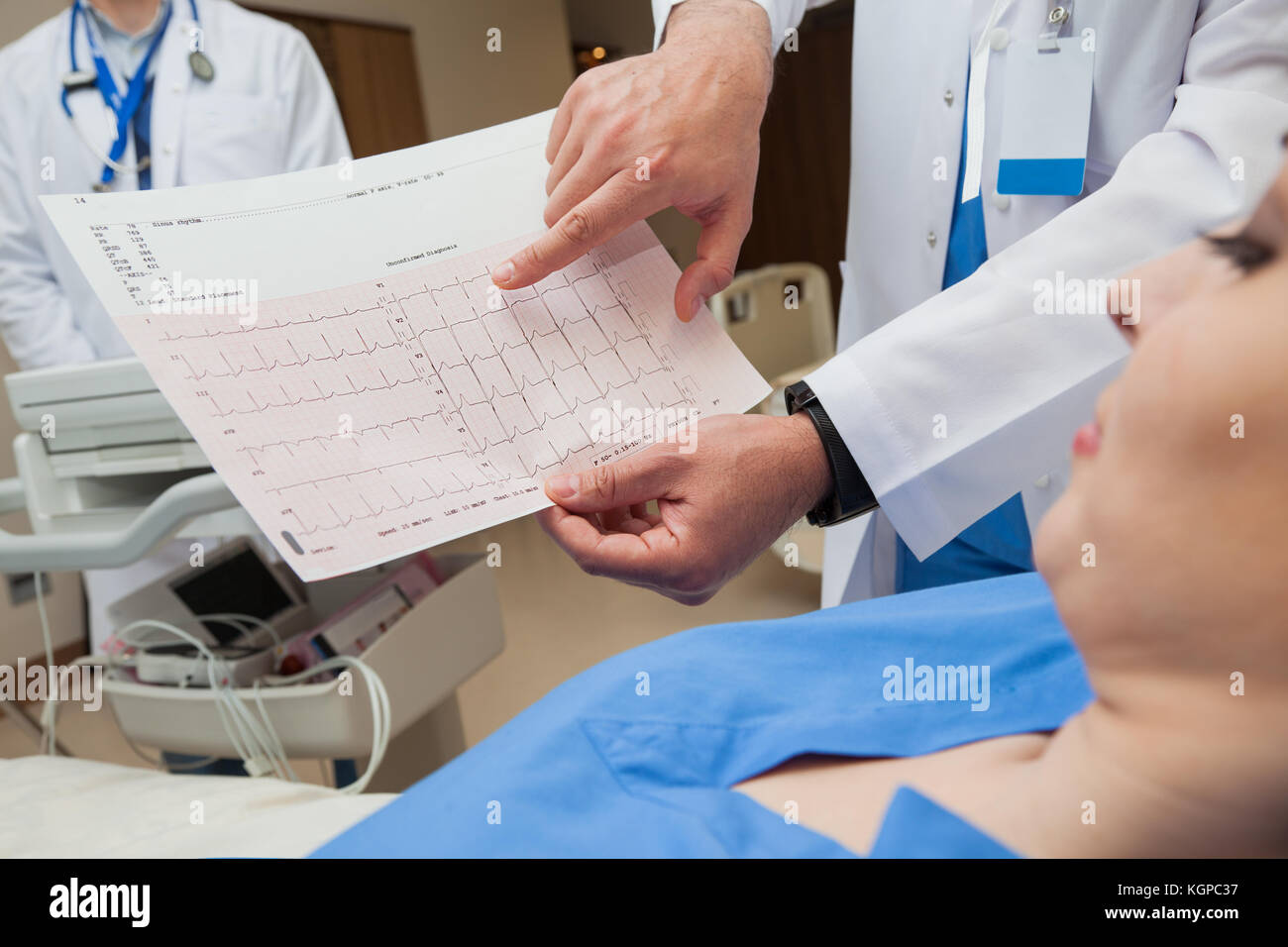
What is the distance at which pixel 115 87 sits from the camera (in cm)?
189

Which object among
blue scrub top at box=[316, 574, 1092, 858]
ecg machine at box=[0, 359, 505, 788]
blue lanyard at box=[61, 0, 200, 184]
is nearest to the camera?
blue scrub top at box=[316, 574, 1092, 858]

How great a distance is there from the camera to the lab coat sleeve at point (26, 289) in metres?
1.91

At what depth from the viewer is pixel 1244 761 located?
374 mm

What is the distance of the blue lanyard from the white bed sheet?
1.35 m

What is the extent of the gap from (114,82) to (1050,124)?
5.88ft

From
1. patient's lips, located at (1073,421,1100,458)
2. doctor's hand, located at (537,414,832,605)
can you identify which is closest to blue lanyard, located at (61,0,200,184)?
doctor's hand, located at (537,414,832,605)

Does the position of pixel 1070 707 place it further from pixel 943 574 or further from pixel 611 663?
pixel 943 574

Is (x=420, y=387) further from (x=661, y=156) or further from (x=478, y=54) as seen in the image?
(x=478, y=54)

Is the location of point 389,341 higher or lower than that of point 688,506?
higher

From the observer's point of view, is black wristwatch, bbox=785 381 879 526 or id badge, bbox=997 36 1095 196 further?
id badge, bbox=997 36 1095 196

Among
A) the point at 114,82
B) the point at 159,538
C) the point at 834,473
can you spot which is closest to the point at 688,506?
the point at 834,473

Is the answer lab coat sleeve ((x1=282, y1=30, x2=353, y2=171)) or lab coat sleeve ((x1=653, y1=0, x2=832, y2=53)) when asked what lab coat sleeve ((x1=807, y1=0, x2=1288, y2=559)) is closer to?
lab coat sleeve ((x1=653, y1=0, x2=832, y2=53))

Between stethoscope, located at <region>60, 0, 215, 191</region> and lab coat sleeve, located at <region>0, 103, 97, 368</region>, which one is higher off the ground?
stethoscope, located at <region>60, 0, 215, 191</region>

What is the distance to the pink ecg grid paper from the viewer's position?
639 millimetres
